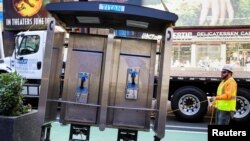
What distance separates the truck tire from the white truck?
15.9 ft

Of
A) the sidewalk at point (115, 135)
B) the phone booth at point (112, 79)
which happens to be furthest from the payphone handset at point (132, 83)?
the sidewalk at point (115, 135)

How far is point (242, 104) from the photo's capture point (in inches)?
499

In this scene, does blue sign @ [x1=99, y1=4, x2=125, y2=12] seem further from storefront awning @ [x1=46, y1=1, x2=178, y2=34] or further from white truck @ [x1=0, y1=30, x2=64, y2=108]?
white truck @ [x1=0, y1=30, x2=64, y2=108]

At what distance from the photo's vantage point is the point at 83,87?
6973mm

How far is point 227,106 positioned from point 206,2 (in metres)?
6.69

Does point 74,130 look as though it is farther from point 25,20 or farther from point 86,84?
point 25,20

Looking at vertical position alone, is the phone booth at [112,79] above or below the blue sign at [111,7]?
below

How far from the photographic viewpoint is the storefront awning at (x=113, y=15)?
606 cm

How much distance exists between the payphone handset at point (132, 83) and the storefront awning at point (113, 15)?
0.78m

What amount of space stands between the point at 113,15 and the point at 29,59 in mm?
8566

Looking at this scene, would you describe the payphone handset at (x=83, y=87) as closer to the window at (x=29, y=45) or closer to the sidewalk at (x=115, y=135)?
the sidewalk at (x=115, y=135)

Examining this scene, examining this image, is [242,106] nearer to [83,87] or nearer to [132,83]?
[132,83]

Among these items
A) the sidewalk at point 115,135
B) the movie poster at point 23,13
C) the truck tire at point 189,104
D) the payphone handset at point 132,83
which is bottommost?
the sidewalk at point 115,135

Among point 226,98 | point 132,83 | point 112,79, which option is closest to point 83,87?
point 112,79
